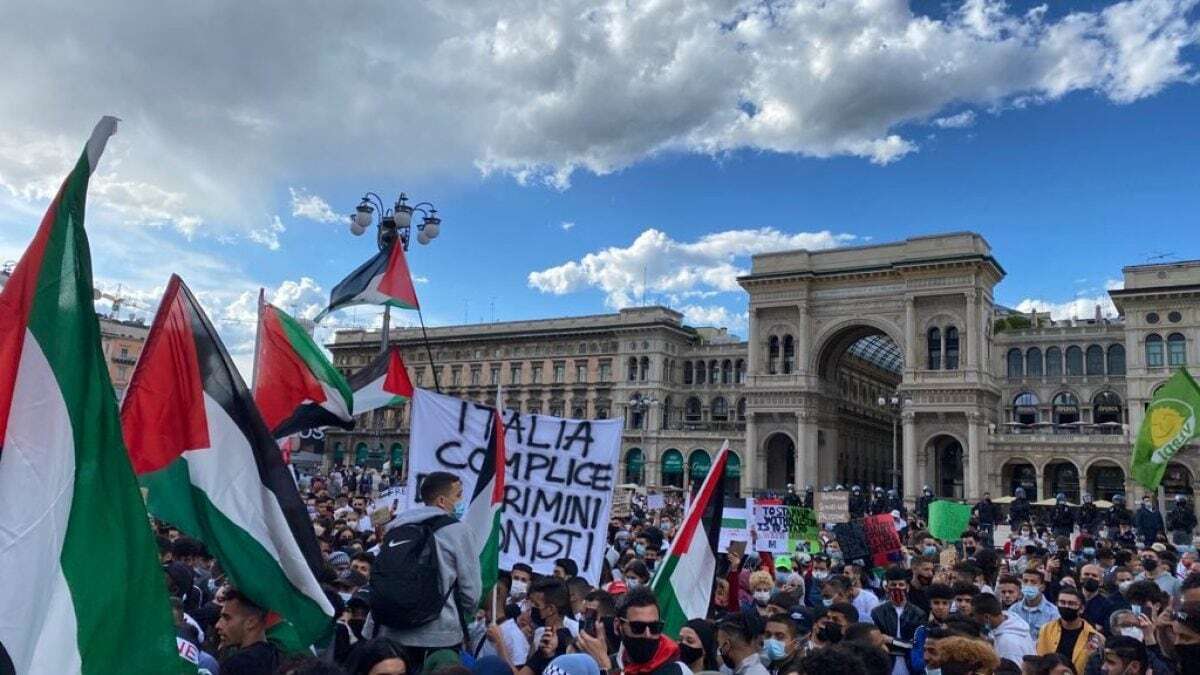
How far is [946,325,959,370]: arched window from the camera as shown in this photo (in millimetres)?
49188

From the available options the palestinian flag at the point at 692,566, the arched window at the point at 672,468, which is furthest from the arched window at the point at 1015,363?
the palestinian flag at the point at 692,566

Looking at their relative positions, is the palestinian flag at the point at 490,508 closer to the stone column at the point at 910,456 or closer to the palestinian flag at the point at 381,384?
the palestinian flag at the point at 381,384

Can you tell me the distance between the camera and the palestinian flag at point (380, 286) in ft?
42.5

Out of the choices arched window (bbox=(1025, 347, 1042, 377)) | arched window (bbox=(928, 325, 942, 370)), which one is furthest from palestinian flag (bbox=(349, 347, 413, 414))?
arched window (bbox=(1025, 347, 1042, 377))

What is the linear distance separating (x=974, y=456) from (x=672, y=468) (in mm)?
20447

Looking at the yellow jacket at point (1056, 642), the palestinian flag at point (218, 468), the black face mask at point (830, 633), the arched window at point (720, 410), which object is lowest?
the yellow jacket at point (1056, 642)

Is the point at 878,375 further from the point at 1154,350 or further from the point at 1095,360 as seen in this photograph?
the point at 1154,350

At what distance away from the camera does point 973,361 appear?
157 ft

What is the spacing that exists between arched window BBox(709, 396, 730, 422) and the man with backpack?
192 ft

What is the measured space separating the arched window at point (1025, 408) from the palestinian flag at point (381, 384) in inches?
2027

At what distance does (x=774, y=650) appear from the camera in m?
5.67

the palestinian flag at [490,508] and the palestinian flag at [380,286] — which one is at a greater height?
the palestinian flag at [380,286]

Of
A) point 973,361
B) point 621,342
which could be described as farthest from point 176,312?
point 621,342

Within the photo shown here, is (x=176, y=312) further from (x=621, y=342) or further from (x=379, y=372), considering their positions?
(x=621, y=342)
